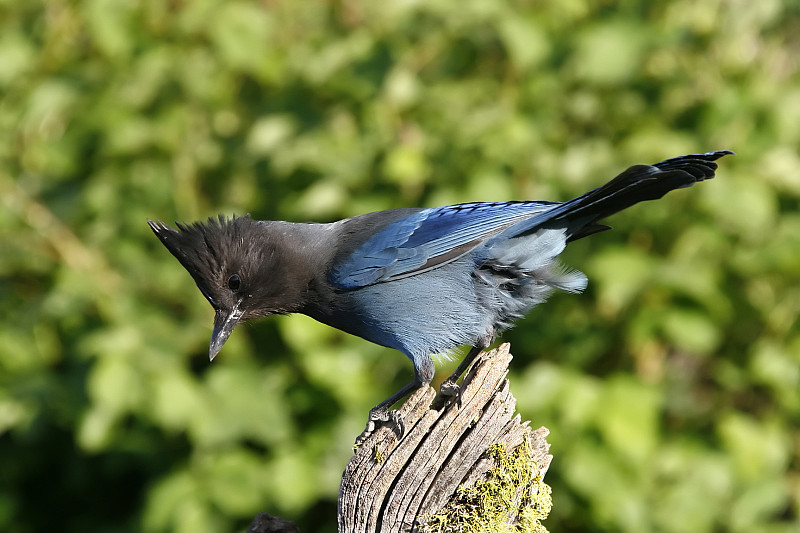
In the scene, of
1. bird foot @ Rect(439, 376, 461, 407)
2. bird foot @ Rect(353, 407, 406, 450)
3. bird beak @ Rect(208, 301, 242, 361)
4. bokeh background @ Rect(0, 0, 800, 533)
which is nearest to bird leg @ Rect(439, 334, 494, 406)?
bird foot @ Rect(439, 376, 461, 407)

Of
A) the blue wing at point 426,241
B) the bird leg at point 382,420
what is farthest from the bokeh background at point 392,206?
the bird leg at point 382,420

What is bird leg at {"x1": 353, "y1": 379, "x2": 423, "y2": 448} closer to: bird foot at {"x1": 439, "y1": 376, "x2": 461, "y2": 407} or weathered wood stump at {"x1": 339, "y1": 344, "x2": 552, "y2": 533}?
weathered wood stump at {"x1": 339, "y1": 344, "x2": 552, "y2": 533}

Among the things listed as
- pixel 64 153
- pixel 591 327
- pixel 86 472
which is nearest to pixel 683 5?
pixel 591 327

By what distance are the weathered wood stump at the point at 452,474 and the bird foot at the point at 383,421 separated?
20 millimetres

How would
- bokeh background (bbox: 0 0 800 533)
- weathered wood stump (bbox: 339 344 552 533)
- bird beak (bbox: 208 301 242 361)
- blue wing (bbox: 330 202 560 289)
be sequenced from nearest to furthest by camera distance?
weathered wood stump (bbox: 339 344 552 533) < bird beak (bbox: 208 301 242 361) < blue wing (bbox: 330 202 560 289) < bokeh background (bbox: 0 0 800 533)

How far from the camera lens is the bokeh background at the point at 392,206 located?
4.75 meters

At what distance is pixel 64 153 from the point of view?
5527 millimetres

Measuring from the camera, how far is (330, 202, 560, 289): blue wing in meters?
3.68

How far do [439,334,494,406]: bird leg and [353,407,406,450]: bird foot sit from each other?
0.17m

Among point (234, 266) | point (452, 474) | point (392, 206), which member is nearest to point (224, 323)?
point (234, 266)

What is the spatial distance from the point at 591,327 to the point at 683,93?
4.57 ft

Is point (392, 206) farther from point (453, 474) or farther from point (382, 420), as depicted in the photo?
point (453, 474)

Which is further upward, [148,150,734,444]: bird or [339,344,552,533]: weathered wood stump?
[148,150,734,444]: bird

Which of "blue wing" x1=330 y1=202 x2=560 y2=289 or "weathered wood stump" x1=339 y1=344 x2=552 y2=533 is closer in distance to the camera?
"weathered wood stump" x1=339 y1=344 x2=552 y2=533
